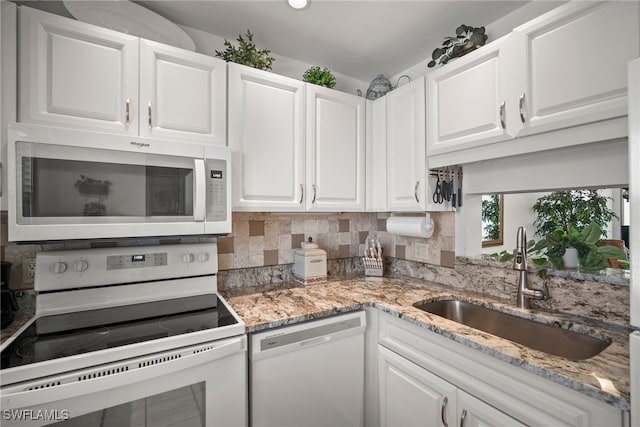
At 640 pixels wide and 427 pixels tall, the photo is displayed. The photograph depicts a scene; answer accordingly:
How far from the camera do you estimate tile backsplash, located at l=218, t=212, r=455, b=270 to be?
1880mm

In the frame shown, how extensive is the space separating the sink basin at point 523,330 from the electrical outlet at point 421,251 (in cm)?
42

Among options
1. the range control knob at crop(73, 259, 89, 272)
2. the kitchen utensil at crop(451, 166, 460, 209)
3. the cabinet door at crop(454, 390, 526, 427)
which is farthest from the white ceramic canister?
the range control knob at crop(73, 259, 89, 272)

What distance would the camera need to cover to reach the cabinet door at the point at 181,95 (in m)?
1.35

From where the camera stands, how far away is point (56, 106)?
1.19 meters

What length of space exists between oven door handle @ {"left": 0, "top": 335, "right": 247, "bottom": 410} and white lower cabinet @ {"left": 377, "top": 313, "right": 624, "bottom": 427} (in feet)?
2.50

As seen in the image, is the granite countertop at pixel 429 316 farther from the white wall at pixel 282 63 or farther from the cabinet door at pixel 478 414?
the white wall at pixel 282 63

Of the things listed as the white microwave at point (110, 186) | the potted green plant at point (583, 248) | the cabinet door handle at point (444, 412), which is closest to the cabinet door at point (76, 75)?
the white microwave at point (110, 186)

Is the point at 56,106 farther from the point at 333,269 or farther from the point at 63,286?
the point at 333,269

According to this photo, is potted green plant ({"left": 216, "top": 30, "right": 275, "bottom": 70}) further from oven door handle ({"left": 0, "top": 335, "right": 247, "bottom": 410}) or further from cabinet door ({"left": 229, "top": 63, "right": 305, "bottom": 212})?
oven door handle ({"left": 0, "top": 335, "right": 247, "bottom": 410})

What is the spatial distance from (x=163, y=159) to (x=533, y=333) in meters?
1.86

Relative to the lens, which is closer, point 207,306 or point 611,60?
point 611,60

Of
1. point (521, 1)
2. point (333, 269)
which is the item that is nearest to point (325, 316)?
point (333, 269)

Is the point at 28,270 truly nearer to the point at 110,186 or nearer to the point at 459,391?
the point at 110,186

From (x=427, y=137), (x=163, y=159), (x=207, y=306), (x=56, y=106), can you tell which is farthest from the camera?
(x=427, y=137)
